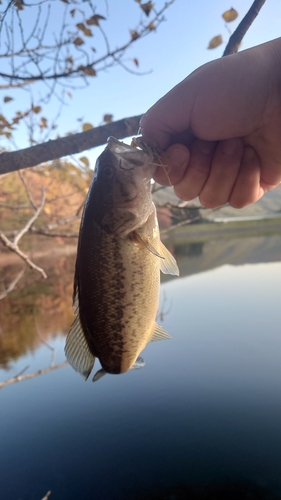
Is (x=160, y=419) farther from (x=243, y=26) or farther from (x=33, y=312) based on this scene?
(x=33, y=312)

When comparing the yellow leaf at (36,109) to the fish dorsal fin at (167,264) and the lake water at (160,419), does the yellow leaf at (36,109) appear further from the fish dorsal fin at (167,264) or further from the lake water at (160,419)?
the lake water at (160,419)

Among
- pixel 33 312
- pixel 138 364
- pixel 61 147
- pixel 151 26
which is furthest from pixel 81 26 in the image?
pixel 33 312

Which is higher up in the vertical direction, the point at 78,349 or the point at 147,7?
the point at 147,7

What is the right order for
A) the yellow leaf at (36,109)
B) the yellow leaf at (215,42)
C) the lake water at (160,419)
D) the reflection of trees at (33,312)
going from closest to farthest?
1. the yellow leaf at (215,42)
2. the yellow leaf at (36,109)
3. the lake water at (160,419)
4. the reflection of trees at (33,312)

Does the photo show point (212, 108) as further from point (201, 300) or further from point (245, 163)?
point (201, 300)

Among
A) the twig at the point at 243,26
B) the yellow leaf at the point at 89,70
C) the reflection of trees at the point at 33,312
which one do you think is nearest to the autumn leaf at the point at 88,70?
the yellow leaf at the point at 89,70

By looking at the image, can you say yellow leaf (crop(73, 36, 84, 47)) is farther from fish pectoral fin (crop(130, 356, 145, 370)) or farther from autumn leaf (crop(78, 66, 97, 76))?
fish pectoral fin (crop(130, 356, 145, 370))

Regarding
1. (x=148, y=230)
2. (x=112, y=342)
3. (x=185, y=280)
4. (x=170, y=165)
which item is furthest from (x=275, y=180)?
(x=185, y=280)
